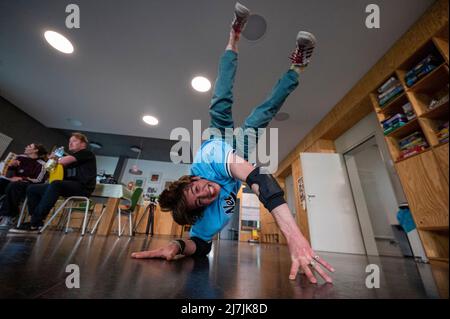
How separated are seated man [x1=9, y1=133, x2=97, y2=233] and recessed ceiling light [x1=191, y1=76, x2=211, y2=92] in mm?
1433

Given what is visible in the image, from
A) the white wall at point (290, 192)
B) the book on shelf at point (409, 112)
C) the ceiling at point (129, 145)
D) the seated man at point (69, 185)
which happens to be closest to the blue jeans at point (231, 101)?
the book on shelf at point (409, 112)

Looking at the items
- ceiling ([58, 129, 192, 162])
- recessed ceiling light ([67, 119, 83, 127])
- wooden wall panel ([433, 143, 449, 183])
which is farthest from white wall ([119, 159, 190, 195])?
wooden wall panel ([433, 143, 449, 183])

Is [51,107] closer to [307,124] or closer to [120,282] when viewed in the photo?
[120,282]

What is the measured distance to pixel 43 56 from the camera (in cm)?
229

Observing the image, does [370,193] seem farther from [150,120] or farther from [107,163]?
[107,163]

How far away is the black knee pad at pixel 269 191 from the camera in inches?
22.0

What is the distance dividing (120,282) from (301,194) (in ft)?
9.94

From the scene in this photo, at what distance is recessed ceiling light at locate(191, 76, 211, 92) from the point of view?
2.30m

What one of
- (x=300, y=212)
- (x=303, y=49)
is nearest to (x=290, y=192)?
(x=300, y=212)

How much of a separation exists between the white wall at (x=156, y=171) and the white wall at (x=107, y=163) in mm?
325

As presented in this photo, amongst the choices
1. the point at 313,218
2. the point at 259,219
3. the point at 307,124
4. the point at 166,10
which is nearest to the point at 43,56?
the point at 166,10

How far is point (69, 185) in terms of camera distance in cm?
167

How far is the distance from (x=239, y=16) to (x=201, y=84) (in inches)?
52.4
